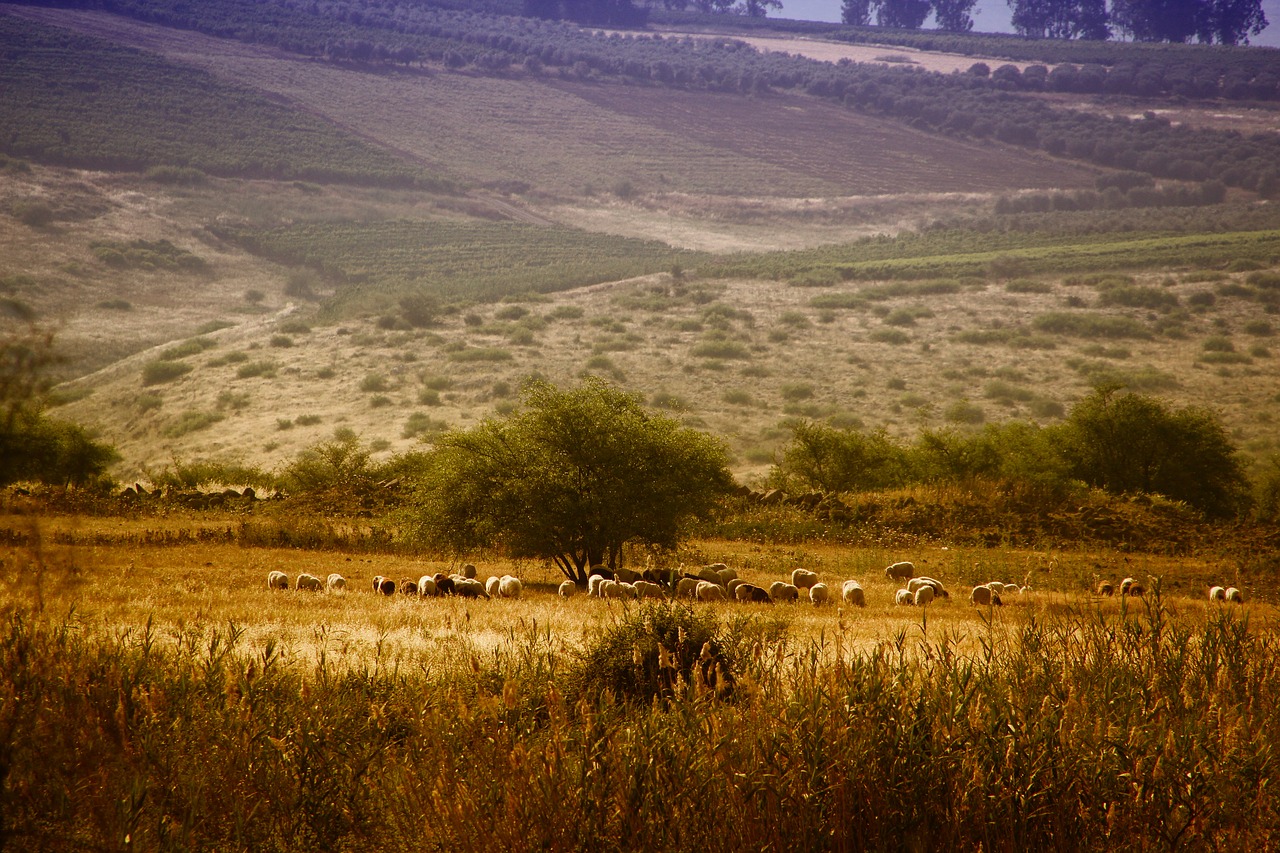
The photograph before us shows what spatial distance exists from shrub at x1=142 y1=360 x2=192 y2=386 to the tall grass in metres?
59.5

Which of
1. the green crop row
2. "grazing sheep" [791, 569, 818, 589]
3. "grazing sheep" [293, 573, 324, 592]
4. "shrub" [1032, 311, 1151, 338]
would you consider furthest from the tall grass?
the green crop row

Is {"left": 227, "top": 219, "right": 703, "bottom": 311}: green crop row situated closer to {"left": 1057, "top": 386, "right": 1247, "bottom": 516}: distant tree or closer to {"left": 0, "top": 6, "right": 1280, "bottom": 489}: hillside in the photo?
{"left": 0, "top": 6, "right": 1280, "bottom": 489}: hillside

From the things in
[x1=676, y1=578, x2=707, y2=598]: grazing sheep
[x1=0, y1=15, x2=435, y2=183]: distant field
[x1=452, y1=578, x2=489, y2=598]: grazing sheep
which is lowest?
[x1=452, y1=578, x2=489, y2=598]: grazing sheep

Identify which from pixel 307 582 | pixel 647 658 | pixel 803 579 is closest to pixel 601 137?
pixel 803 579

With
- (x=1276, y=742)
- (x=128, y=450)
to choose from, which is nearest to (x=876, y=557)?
A: (x=1276, y=742)

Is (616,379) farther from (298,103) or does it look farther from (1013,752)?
(298,103)

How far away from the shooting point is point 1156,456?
107ft

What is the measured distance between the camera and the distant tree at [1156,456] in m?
32.4

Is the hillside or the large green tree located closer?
the large green tree

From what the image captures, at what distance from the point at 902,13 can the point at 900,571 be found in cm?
20660

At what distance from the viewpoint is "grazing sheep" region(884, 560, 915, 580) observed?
20422 millimetres

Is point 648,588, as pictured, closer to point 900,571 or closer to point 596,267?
point 900,571

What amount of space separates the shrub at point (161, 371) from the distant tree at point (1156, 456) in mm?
54571

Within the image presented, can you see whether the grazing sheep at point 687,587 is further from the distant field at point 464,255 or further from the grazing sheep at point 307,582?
the distant field at point 464,255
